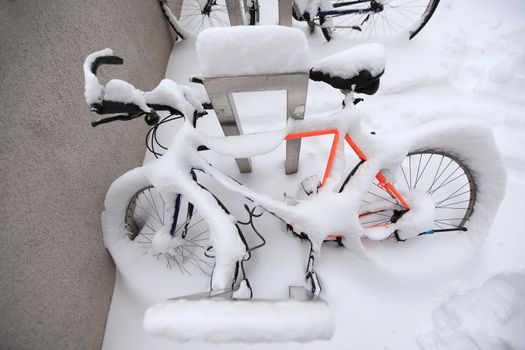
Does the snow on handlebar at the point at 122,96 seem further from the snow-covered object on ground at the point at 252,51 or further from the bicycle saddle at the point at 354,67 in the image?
the bicycle saddle at the point at 354,67

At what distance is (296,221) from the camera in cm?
129

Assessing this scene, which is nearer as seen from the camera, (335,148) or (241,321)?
(241,321)

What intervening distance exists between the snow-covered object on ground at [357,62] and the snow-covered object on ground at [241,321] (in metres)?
0.85

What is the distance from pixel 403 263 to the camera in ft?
5.40

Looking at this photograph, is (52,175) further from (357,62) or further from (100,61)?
(357,62)

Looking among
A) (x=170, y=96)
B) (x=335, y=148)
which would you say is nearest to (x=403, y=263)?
(x=335, y=148)

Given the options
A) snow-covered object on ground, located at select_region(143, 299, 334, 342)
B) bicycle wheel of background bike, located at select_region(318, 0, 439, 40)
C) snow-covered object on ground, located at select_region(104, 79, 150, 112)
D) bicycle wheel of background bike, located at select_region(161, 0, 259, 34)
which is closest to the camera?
snow-covered object on ground, located at select_region(143, 299, 334, 342)

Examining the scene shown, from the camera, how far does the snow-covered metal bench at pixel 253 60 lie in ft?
3.05

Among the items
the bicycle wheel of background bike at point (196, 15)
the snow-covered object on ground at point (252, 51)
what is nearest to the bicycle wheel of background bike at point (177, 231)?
the snow-covered object on ground at point (252, 51)

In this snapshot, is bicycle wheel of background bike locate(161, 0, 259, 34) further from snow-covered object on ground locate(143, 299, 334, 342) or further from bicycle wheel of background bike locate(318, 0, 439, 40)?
snow-covered object on ground locate(143, 299, 334, 342)

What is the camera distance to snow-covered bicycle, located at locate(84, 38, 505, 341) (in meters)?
0.68

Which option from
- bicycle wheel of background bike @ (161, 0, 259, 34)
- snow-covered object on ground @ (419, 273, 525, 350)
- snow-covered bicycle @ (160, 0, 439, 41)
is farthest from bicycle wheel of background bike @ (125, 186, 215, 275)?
bicycle wheel of background bike @ (161, 0, 259, 34)

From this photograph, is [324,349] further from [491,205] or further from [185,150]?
[185,150]

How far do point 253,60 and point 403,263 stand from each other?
1469mm
